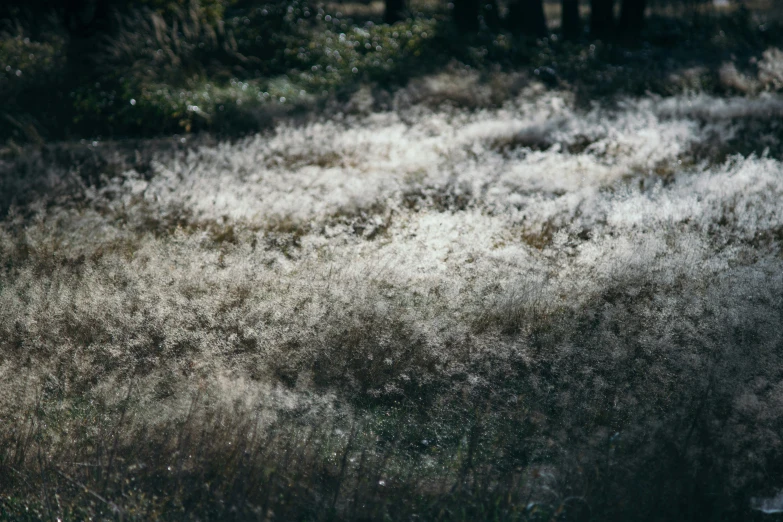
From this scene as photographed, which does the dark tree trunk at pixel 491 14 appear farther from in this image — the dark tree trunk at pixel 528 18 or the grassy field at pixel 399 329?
the grassy field at pixel 399 329

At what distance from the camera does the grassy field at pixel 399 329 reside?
3.00 metres

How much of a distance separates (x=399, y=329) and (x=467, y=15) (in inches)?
Result: 300

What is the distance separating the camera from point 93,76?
7656 mm

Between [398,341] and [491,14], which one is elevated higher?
[491,14]

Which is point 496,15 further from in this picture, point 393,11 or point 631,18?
point 631,18

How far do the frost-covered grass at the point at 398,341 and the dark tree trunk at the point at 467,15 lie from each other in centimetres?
519

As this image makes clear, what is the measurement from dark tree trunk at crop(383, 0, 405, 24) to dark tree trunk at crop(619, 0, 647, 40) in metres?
3.41

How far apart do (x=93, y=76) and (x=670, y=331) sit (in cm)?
696

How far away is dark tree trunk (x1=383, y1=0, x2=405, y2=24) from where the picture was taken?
34.3ft

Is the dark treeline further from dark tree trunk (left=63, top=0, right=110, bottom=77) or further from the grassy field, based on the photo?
the grassy field

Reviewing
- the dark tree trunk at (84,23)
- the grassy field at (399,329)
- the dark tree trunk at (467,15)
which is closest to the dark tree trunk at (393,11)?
the dark tree trunk at (467,15)

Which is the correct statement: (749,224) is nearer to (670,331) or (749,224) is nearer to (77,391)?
(670,331)

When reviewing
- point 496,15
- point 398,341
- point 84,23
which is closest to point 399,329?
point 398,341

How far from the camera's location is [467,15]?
10000 millimetres
